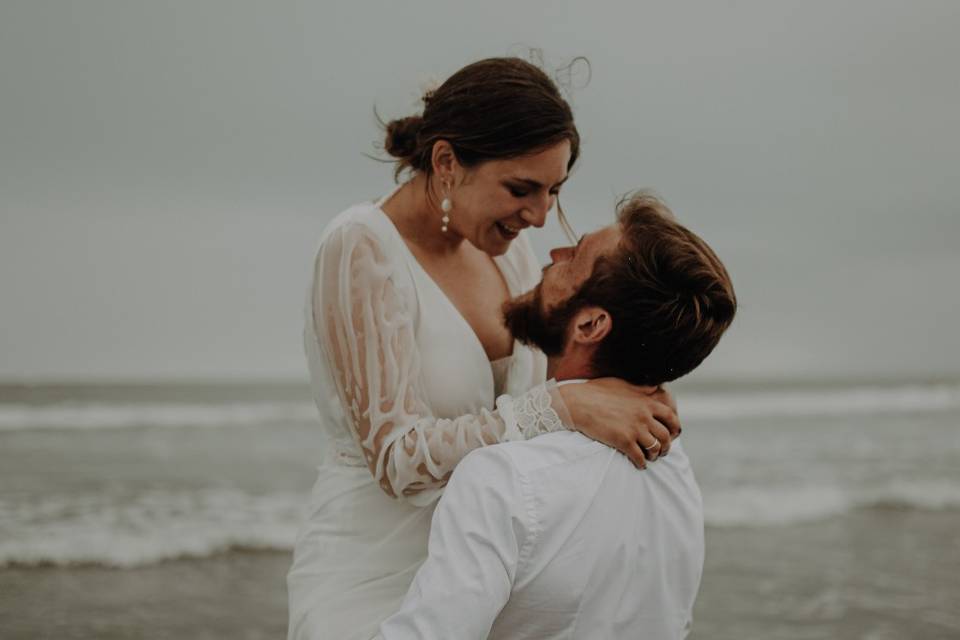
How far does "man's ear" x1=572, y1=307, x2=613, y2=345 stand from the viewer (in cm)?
196

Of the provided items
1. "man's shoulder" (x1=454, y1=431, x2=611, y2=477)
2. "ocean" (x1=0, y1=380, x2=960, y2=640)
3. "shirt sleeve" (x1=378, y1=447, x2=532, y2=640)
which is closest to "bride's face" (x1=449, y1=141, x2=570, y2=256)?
"man's shoulder" (x1=454, y1=431, x2=611, y2=477)

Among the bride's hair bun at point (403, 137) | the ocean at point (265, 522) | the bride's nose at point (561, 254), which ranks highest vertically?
the bride's hair bun at point (403, 137)

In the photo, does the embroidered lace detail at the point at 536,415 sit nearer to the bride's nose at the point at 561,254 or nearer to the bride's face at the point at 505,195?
the bride's nose at the point at 561,254

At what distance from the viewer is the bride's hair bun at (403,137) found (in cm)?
284

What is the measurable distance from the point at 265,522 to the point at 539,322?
7900 millimetres

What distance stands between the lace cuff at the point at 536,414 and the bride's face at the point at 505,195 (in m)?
0.66

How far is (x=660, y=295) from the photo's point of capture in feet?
6.29

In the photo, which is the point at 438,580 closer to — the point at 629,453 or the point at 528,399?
the point at 629,453

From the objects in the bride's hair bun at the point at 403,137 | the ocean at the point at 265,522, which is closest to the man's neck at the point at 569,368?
the bride's hair bun at the point at 403,137

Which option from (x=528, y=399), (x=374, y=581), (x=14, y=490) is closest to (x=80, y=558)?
(x=14, y=490)

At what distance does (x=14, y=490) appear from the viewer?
10.9 metres

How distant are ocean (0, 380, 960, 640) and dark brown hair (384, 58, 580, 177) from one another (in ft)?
14.9

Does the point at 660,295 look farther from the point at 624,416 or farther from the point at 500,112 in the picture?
the point at 500,112

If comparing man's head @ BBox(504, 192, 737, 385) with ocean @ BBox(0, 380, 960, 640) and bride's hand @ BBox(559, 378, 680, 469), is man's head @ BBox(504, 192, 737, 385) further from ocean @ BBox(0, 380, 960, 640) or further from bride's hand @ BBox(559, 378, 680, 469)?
ocean @ BBox(0, 380, 960, 640)
